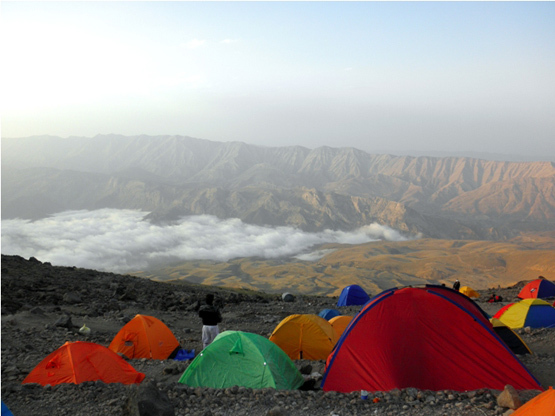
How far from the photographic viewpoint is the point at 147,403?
6.78 m

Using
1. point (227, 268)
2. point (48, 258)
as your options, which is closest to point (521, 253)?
point (227, 268)

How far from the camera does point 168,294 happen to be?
88.4 feet

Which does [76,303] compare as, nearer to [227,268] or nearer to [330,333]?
[330,333]

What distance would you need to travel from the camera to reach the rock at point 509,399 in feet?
20.6

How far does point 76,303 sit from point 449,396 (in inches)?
794

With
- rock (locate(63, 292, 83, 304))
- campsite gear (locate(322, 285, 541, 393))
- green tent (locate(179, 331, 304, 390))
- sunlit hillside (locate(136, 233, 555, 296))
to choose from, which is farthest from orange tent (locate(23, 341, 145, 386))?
sunlit hillside (locate(136, 233, 555, 296))

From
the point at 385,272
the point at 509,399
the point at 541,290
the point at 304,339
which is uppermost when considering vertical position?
the point at 509,399

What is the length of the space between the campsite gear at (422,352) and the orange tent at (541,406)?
9.35 ft

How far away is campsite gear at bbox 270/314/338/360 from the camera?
1388 cm

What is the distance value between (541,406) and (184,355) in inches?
468

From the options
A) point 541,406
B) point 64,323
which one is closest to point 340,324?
point 541,406

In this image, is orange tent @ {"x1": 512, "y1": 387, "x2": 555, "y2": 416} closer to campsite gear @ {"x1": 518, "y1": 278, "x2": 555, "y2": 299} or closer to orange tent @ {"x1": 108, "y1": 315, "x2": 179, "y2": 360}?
orange tent @ {"x1": 108, "y1": 315, "x2": 179, "y2": 360}

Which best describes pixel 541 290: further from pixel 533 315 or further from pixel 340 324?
pixel 340 324

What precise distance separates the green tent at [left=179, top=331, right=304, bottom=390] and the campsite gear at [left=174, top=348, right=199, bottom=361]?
17.1 feet
